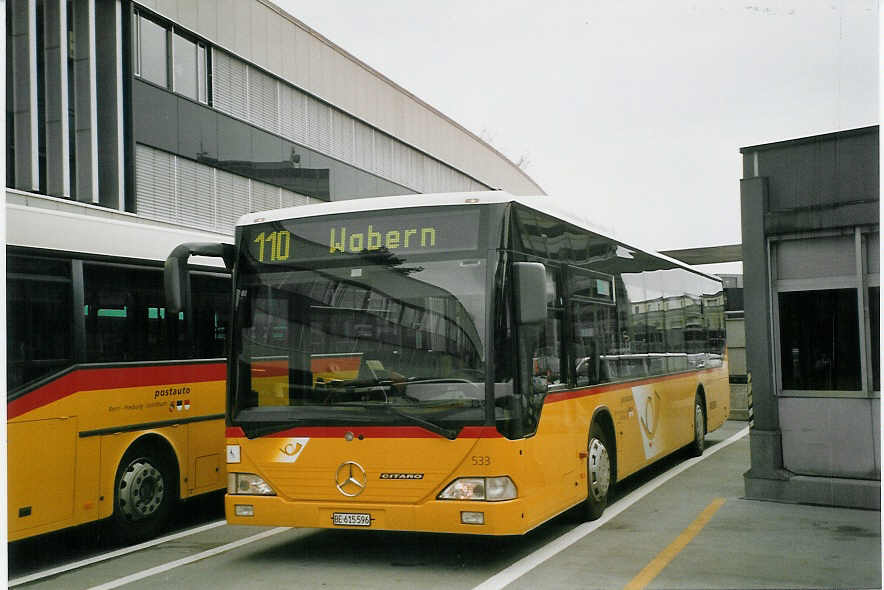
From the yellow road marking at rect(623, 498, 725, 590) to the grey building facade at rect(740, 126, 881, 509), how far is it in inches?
38.3

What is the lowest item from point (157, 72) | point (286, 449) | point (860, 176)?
point (286, 449)

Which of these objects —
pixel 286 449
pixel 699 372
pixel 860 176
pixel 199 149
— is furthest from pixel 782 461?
pixel 199 149

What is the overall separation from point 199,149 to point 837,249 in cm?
1284

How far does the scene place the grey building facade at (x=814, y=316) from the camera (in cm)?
973

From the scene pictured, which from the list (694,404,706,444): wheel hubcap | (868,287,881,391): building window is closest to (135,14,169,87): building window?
(694,404,706,444): wheel hubcap

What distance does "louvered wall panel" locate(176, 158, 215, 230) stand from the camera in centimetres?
1834

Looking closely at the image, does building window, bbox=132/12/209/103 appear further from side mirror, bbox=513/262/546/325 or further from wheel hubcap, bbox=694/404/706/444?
side mirror, bbox=513/262/546/325

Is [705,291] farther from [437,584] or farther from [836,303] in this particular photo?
[437,584]

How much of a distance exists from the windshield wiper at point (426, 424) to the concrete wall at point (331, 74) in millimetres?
9862

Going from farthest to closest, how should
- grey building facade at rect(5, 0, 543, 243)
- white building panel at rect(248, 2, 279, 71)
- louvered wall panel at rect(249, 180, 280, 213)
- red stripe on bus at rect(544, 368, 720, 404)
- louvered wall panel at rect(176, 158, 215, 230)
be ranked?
white building panel at rect(248, 2, 279, 71) < louvered wall panel at rect(249, 180, 280, 213) < louvered wall panel at rect(176, 158, 215, 230) < grey building facade at rect(5, 0, 543, 243) < red stripe on bus at rect(544, 368, 720, 404)

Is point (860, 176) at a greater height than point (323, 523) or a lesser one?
greater

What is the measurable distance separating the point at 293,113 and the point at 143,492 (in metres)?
13.4

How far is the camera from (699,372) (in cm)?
1498

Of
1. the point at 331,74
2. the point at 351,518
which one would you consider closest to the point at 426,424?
the point at 351,518
